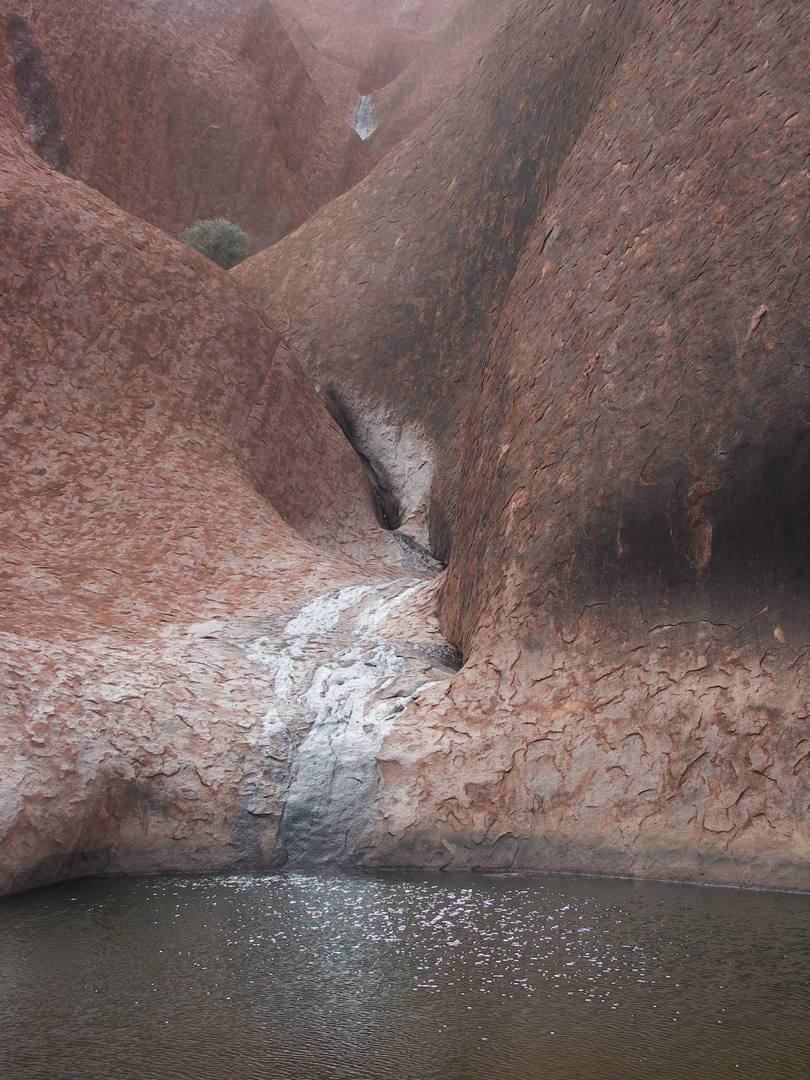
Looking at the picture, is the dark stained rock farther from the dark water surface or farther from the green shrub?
the dark water surface

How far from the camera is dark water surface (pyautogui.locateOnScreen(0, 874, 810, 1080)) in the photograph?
262cm

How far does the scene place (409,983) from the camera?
3178mm

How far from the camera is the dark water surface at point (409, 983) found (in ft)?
8.59

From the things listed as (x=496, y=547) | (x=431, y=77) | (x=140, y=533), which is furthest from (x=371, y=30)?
(x=496, y=547)

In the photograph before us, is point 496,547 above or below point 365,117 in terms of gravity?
below

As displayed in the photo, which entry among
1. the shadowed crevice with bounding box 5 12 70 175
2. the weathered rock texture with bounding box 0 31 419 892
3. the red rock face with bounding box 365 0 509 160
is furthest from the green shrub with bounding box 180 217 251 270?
the weathered rock texture with bounding box 0 31 419 892

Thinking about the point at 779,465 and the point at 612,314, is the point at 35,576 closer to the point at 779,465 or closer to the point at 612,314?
the point at 612,314

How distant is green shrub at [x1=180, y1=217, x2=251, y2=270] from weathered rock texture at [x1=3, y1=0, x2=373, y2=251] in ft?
4.65

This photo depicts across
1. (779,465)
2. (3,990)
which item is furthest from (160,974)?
(779,465)

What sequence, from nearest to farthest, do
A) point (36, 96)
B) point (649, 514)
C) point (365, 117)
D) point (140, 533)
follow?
point (649, 514) < point (140, 533) < point (36, 96) < point (365, 117)

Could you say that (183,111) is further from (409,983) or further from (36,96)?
(409,983)

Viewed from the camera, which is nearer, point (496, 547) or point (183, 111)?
point (496, 547)

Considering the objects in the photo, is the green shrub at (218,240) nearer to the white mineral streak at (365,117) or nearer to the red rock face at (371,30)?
the white mineral streak at (365,117)

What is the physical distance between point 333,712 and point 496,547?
1378 mm
